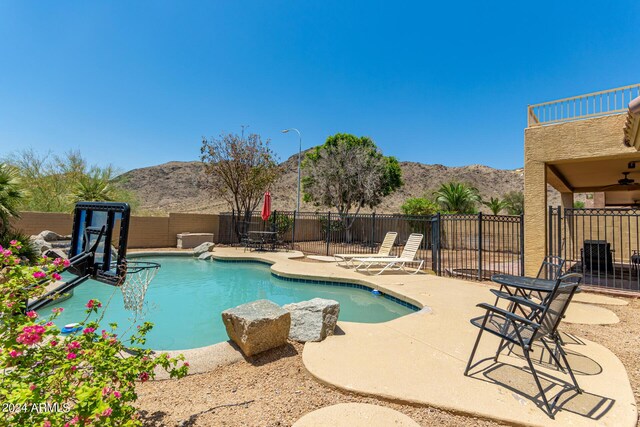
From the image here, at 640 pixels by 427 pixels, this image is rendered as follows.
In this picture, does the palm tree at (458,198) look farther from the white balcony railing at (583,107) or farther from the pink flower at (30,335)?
the pink flower at (30,335)

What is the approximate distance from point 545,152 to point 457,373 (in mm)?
6644

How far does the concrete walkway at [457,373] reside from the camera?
2076 millimetres

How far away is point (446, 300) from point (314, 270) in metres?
3.87

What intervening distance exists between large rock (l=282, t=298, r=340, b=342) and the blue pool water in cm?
141

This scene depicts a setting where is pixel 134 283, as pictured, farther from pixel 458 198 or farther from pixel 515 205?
pixel 515 205

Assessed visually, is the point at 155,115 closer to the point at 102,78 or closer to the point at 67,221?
the point at 102,78

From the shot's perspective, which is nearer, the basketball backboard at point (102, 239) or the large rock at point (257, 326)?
the basketball backboard at point (102, 239)

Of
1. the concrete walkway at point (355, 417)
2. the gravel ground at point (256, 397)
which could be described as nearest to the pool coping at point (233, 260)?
the gravel ground at point (256, 397)

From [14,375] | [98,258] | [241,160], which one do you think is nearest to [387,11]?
[241,160]

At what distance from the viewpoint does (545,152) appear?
6969 mm

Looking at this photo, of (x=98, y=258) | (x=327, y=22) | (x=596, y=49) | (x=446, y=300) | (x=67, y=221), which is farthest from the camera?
(x=67, y=221)

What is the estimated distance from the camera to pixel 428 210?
52.0 feet

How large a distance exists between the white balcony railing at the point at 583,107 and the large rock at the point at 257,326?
7.73 m

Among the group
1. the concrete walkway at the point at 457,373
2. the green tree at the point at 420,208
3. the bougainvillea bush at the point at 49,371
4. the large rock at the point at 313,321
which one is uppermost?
the green tree at the point at 420,208
